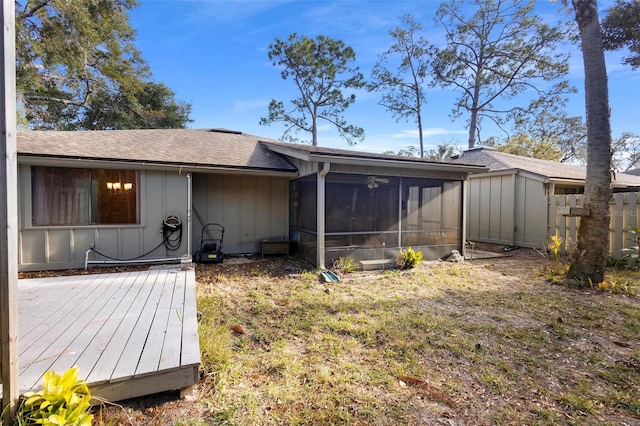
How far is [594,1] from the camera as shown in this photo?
511 cm

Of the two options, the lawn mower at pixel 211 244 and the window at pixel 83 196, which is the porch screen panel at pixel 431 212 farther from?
the window at pixel 83 196

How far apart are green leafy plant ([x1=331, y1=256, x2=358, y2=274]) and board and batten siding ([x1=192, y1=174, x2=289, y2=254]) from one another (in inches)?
96.7

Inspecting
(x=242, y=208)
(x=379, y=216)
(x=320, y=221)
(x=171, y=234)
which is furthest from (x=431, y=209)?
(x=171, y=234)

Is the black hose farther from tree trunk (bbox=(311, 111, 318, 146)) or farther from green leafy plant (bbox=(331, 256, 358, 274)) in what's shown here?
tree trunk (bbox=(311, 111, 318, 146))

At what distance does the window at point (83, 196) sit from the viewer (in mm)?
5918

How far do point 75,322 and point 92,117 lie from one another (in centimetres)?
1715

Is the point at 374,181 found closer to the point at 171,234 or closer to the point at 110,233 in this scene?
the point at 171,234

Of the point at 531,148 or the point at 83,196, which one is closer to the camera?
A: the point at 83,196

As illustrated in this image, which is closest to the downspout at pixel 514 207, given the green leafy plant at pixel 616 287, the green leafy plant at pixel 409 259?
the green leafy plant at pixel 616 287

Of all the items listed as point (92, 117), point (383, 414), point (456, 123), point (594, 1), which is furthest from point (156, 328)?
point (456, 123)

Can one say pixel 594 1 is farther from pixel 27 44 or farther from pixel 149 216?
pixel 27 44

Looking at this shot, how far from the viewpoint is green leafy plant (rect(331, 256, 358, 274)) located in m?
6.46

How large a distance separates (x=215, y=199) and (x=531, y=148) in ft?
74.9

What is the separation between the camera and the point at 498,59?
17672 mm
